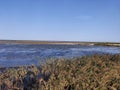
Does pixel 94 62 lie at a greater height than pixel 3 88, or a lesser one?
greater

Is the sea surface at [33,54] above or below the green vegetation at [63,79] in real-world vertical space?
below

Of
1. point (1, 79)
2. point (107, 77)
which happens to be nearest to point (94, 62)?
point (107, 77)

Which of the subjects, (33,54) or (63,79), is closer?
(63,79)

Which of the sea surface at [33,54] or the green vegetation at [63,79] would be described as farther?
the sea surface at [33,54]

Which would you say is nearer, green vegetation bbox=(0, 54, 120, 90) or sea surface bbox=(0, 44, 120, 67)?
green vegetation bbox=(0, 54, 120, 90)

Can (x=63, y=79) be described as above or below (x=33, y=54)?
above

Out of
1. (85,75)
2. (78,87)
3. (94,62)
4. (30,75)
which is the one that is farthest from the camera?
(94,62)

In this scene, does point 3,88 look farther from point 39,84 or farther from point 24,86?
point 39,84

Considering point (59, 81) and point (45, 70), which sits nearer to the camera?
point (59, 81)

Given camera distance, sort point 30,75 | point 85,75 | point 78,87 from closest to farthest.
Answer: point 78,87 → point 85,75 → point 30,75

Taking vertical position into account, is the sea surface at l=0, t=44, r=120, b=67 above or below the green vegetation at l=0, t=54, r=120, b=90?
below

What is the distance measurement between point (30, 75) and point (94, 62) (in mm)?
2690

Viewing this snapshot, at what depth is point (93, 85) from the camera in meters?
7.49

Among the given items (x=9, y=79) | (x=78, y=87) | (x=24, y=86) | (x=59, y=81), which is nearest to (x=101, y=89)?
(x=78, y=87)
